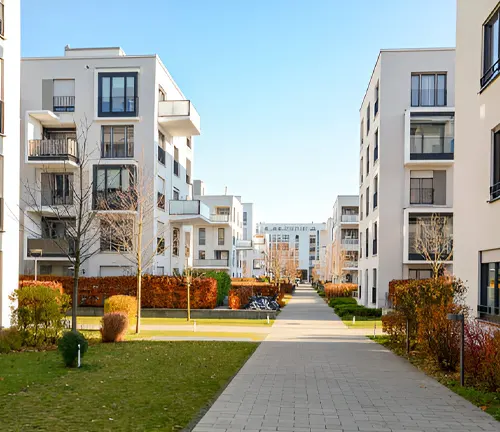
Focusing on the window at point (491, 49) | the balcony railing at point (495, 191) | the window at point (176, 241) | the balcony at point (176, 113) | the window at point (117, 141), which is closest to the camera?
the balcony railing at point (495, 191)

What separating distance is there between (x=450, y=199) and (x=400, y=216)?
2.97m

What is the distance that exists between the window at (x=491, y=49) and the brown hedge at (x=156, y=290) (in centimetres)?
1977

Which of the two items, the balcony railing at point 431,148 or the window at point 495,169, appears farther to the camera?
the balcony railing at point 431,148

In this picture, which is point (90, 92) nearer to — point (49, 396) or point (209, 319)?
point (209, 319)

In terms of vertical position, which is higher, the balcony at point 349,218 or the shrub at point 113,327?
the balcony at point 349,218

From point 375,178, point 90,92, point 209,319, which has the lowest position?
point 209,319

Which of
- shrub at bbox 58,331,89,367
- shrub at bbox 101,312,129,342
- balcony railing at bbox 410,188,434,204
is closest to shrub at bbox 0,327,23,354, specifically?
shrub at bbox 101,312,129,342

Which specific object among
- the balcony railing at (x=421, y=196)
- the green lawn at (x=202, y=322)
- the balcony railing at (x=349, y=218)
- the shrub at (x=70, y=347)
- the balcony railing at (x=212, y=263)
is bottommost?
the green lawn at (x=202, y=322)

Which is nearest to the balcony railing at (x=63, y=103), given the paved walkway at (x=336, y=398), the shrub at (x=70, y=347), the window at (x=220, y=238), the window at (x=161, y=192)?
the window at (x=161, y=192)

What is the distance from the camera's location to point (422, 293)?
14336 mm

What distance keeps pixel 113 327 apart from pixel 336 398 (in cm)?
923

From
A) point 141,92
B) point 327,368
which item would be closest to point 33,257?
point 141,92

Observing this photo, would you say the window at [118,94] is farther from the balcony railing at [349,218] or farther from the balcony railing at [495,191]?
the balcony railing at [349,218]

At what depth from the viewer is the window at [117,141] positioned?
33969 millimetres
